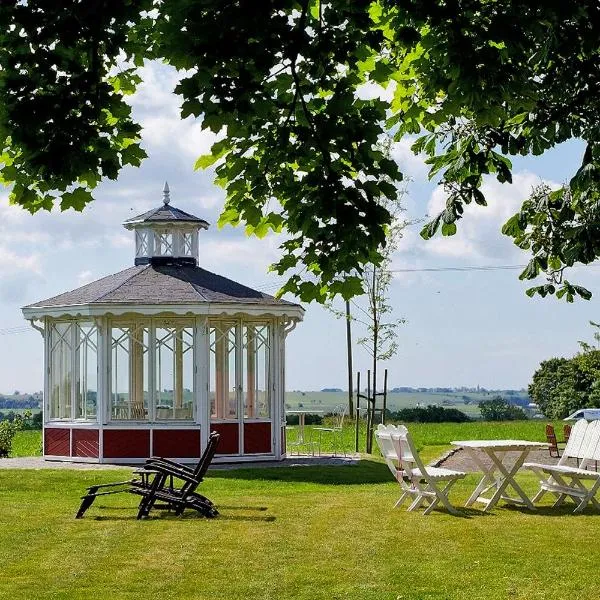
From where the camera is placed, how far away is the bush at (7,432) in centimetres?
2484

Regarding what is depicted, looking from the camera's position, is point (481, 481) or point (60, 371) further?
point (60, 371)

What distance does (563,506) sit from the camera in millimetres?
14484

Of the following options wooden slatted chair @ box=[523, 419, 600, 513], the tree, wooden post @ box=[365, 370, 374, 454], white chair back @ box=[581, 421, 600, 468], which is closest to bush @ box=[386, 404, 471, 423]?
wooden post @ box=[365, 370, 374, 454]

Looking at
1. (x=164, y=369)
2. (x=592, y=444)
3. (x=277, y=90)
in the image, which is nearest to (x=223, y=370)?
(x=164, y=369)

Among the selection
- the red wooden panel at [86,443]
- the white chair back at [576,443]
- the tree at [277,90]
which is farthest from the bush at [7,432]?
the tree at [277,90]

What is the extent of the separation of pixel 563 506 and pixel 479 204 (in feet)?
16.9

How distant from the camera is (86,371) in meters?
22.0

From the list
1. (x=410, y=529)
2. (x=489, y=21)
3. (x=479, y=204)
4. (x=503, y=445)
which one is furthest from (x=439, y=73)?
(x=503, y=445)

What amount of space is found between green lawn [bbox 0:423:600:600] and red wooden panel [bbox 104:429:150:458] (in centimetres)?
508

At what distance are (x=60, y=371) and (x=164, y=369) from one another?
2212 mm

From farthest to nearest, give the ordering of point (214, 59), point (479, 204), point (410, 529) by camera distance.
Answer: point (410, 529) < point (479, 204) < point (214, 59)

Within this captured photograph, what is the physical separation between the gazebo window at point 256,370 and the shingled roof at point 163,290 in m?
0.69

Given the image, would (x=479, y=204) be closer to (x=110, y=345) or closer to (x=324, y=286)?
(x=324, y=286)

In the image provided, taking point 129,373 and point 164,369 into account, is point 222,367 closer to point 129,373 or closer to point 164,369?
point 164,369
